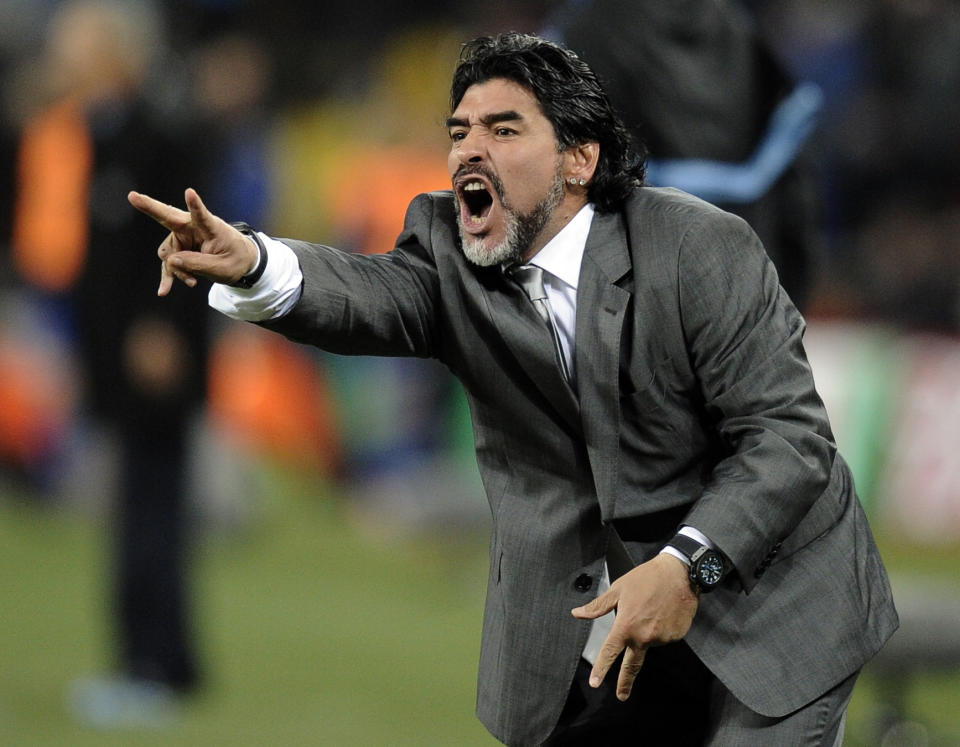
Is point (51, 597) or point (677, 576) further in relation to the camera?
point (51, 597)

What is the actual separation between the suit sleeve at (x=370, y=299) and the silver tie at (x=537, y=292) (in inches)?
6.7

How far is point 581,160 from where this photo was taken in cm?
325

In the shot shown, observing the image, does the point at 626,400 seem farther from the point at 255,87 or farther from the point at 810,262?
the point at 255,87

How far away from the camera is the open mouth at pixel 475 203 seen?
313 centimetres

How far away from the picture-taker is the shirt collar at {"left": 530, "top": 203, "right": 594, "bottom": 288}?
3.16 meters

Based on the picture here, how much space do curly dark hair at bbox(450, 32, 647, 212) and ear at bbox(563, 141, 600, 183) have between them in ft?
0.04

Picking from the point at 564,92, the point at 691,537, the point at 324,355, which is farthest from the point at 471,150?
the point at 324,355

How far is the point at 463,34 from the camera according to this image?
1335cm

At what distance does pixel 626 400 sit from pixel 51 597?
5.21 metres

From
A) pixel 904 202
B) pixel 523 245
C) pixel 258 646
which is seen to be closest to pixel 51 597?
pixel 258 646

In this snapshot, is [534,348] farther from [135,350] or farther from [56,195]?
[56,195]

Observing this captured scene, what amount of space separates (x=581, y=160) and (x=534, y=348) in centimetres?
45

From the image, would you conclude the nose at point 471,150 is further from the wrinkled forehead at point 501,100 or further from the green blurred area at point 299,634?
the green blurred area at point 299,634

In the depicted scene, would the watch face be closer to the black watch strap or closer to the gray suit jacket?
the gray suit jacket
